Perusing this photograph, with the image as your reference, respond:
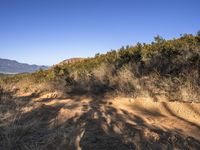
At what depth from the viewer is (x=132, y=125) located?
18.0 feet

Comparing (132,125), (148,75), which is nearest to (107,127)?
(132,125)

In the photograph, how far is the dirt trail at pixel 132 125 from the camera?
4.68 metres

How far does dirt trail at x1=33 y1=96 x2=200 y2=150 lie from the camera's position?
4676 millimetres

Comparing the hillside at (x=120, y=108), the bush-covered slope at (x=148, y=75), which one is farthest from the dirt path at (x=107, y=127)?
the bush-covered slope at (x=148, y=75)

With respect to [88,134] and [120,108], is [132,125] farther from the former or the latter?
[120,108]

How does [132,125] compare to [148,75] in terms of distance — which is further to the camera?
[148,75]

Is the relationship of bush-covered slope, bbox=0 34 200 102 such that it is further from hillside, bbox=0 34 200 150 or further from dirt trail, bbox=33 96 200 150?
dirt trail, bbox=33 96 200 150

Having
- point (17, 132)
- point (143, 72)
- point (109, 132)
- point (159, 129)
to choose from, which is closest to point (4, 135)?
point (17, 132)

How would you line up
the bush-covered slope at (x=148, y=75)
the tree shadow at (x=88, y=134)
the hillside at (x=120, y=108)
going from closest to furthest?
the tree shadow at (x=88, y=134) < the hillside at (x=120, y=108) < the bush-covered slope at (x=148, y=75)

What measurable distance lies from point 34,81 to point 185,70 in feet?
25.5

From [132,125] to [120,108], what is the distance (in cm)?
173

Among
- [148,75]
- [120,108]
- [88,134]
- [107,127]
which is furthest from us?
[148,75]

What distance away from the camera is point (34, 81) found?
14117 millimetres

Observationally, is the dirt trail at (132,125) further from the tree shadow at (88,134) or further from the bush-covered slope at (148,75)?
the bush-covered slope at (148,75)
